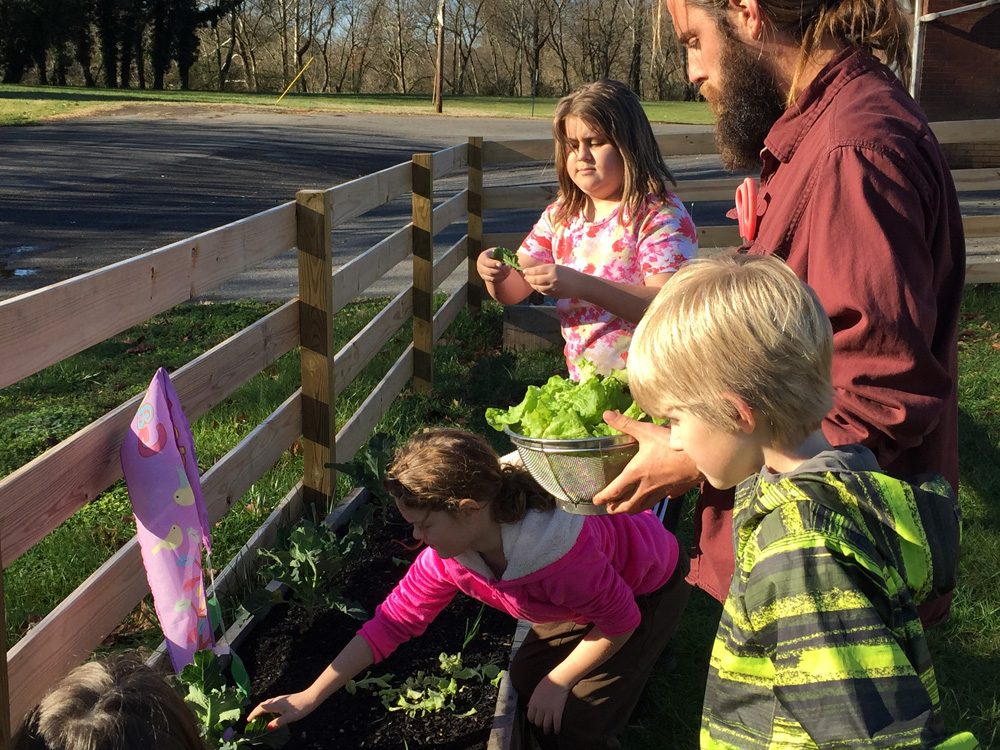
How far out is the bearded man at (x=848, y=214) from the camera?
5.39 feet

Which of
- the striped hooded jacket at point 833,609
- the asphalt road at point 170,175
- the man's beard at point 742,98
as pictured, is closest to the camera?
the striped hooded jacket at point 833,609

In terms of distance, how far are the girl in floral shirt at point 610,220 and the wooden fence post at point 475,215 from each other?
448 cm

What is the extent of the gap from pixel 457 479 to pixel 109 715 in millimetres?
1119

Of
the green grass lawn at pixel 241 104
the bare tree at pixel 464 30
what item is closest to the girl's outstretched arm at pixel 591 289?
the green grass lawn at pixel 241 104

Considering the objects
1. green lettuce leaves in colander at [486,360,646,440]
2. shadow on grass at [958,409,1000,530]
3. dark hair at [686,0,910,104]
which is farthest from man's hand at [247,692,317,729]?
shadow on grass at [958,409,1000,530]

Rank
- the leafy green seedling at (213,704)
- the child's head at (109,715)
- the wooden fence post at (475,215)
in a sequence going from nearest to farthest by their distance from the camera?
the child's head at (109,715) → the leafy green seedling at (213,704) → the wooden fence post at (475,215)

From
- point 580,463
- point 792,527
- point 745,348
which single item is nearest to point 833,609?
point 792,527

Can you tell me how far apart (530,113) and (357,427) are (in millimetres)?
35078

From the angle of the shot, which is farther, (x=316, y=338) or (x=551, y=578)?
(x=316, y=338)

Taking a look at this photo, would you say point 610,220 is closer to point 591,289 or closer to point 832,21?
point 591,289

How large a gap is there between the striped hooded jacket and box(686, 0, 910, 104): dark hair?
2.80ft

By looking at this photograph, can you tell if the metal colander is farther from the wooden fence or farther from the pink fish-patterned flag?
the wooden fence

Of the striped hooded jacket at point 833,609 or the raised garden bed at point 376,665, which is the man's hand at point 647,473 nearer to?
the striped hooded jacket at point 833,609

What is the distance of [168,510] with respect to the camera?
2.49m
